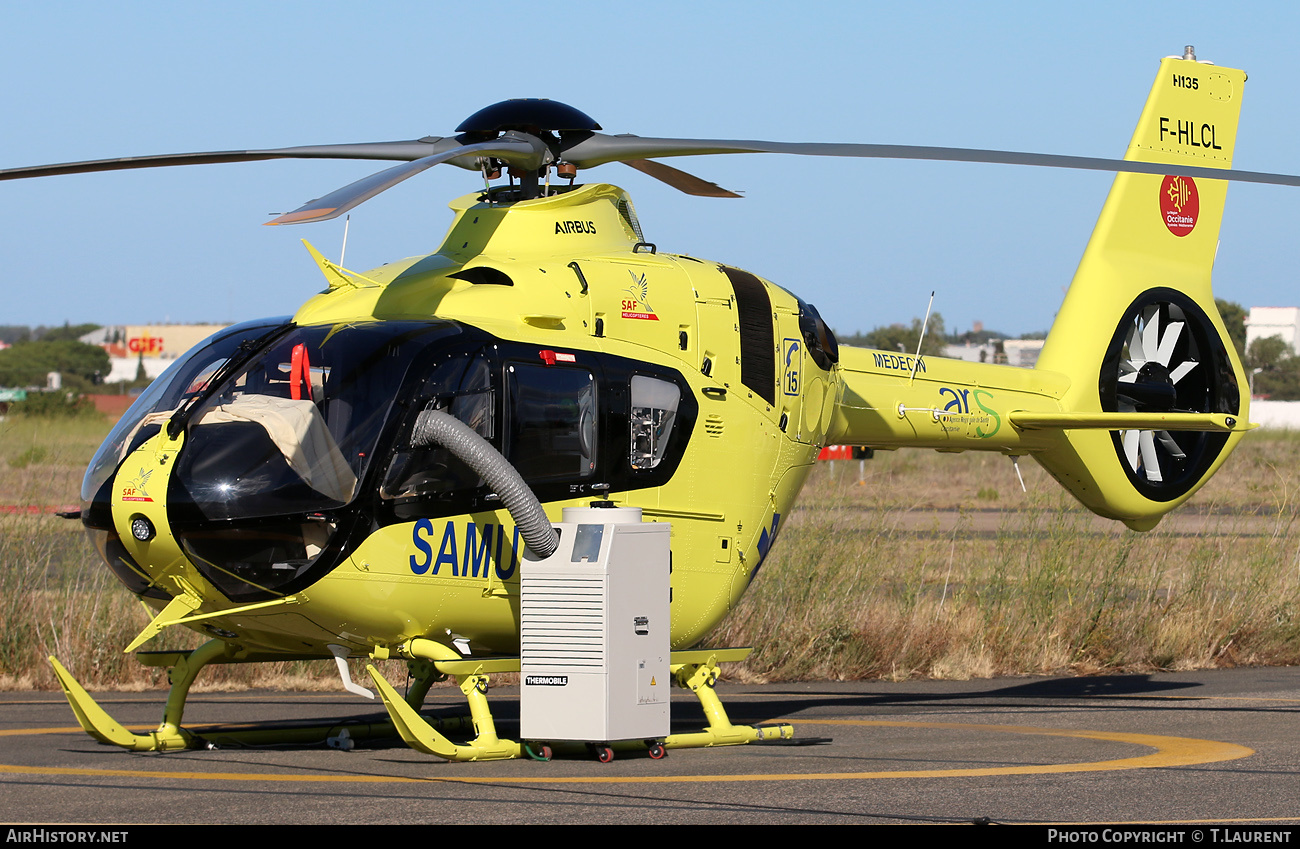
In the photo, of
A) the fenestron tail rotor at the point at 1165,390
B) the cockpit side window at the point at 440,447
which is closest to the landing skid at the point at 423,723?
the cockpit side window at the point at 440,447

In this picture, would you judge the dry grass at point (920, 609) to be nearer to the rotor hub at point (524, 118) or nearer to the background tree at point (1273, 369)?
the rotor hub at point (524, 118)

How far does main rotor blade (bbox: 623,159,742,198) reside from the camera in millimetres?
11312

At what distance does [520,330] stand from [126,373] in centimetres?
Answer: 10034

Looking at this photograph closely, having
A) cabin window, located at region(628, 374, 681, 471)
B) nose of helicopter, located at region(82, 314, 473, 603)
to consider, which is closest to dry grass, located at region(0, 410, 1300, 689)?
cabin window, located at region(628, 374, 681, 471)

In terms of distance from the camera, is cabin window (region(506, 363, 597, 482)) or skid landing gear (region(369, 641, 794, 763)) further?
cabin window (region(506, 363, 597, 482))

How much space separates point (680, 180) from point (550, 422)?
9.36ft

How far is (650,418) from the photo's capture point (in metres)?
9.98

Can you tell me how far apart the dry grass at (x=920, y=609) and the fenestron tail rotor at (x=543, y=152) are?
18.8 feet

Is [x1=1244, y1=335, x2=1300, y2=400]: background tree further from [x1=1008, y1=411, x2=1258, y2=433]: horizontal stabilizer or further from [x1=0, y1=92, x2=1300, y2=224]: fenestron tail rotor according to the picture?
[x1=0, y1=92, x2=1300, y2=224]: fenestron tail rotor

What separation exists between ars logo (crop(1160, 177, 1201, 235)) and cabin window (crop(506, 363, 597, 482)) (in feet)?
24.0

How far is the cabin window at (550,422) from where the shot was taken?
9258 millimetres
